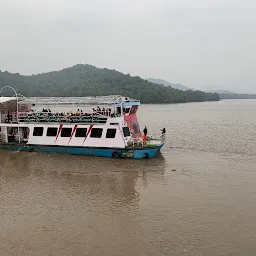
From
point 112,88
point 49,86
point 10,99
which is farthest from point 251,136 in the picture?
point 49,86

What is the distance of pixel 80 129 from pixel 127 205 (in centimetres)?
1022

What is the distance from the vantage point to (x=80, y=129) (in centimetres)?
2347

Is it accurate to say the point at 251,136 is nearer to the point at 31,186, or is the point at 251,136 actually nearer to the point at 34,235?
the point at 31,186

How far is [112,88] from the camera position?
13488 centimetres

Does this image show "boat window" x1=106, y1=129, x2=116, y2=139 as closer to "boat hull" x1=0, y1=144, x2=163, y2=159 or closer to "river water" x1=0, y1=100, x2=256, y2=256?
"boat hull" x1=0, y1=144, x2=163, y2=159

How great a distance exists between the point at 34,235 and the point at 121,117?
12.5m

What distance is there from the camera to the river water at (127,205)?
10.9 m

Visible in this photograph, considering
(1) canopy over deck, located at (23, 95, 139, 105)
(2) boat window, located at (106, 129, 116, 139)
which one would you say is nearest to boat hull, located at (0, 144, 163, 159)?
(2) boat window, located at (106, 129, 116, 139)

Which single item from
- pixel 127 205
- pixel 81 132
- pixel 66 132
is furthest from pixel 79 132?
pixel 127 205

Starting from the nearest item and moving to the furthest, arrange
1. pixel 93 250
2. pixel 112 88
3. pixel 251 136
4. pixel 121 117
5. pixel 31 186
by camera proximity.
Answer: pixel 93 250
pixel 31 186
pixel 121 117
pixel 251 136
pixel 112 88

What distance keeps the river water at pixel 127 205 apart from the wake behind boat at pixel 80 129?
934 millimetres

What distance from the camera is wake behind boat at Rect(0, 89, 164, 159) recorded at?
22531 mm

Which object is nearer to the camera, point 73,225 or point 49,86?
point 73,225

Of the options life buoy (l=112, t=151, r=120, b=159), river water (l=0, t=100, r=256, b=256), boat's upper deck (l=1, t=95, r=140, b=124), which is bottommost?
river water (l=0, t=100, r=256, b=256)
